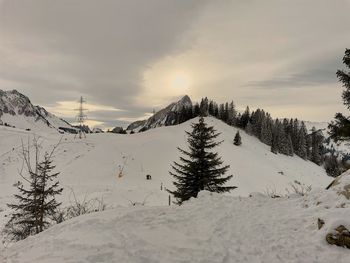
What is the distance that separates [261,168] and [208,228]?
49.6 metres

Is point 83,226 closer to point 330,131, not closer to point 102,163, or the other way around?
point 330,131

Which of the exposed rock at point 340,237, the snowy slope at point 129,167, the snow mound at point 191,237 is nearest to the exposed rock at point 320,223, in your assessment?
the snow mound at point 191,237

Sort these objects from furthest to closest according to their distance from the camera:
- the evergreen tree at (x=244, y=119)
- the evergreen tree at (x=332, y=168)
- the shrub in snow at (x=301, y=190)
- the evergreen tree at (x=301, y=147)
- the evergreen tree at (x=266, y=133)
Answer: the evergreen tree at (x=244, y=119)
the evergreen tree at (x=301, y=147)
the evergreen tree at (x=266, y=133)
the evergreen tree at (x=332, y=168)
the shrub in snow at (x=301, y=190)

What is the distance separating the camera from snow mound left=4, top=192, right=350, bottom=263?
311 inches

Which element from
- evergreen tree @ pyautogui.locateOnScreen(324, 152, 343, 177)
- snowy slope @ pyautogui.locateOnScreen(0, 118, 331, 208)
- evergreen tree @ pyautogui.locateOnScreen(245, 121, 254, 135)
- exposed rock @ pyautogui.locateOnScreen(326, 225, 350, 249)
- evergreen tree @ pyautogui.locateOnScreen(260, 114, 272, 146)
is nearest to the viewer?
exposed rock @ pyautogui.locateOnScreen(326, 225, 350, 249)

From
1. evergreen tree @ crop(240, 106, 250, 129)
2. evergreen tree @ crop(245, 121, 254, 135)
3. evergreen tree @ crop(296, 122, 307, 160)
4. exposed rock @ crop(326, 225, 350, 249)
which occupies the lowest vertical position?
exposed rock @ crop(326, 225, 350, 249)

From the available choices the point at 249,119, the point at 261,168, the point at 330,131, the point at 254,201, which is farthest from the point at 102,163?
the point at 249,119

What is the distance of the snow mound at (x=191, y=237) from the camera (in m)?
7.90

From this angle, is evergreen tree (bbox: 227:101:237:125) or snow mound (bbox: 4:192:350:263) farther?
evergreen tree (bbox: 227:101:237:125)

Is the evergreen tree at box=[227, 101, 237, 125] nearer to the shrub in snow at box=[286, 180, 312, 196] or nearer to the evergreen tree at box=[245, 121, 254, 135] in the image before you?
the evergreen tree at box=[245, 121, 254, 135]

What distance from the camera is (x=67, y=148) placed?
6000 cm

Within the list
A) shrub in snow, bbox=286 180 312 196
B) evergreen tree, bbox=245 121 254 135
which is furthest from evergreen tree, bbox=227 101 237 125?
shrub in snow, bbox=286 180 312 196

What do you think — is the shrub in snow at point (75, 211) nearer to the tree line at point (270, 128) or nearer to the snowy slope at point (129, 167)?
the snowy slope at point (129, 167)

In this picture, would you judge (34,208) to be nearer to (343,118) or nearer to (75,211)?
(75,211)
